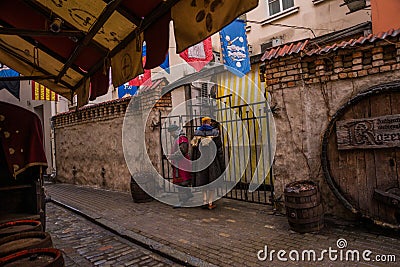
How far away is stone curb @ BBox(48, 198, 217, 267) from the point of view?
4.04 m

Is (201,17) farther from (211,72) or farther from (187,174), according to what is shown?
(211,72)

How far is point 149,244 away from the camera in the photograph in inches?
188

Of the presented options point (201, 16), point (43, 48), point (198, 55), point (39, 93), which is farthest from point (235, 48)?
point (39, 93)

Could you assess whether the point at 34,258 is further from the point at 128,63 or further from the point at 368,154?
the point at 368,154

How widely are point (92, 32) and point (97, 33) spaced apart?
13.5 inches

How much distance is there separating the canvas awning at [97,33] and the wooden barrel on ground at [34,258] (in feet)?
7.66

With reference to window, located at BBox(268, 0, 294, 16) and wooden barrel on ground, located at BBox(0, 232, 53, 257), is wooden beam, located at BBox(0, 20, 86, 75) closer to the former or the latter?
wooden barrel on ground, located at BBox(0, 232, 53, 257)

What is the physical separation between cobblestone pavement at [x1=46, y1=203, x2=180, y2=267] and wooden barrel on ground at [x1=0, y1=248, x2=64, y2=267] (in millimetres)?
1817

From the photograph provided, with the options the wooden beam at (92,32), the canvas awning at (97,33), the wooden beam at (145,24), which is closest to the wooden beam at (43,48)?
the canvas awning at (97,33)

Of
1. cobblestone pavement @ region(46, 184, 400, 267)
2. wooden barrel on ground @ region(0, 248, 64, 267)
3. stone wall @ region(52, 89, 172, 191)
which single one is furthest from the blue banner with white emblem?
wooden barrel on ground @ region(0, 248, 64, 267)

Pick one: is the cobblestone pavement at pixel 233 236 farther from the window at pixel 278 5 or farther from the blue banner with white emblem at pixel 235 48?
the window at pixel 278 5

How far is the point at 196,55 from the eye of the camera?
982cm

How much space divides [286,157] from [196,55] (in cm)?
551

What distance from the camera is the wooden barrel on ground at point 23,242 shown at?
8.86 ft
